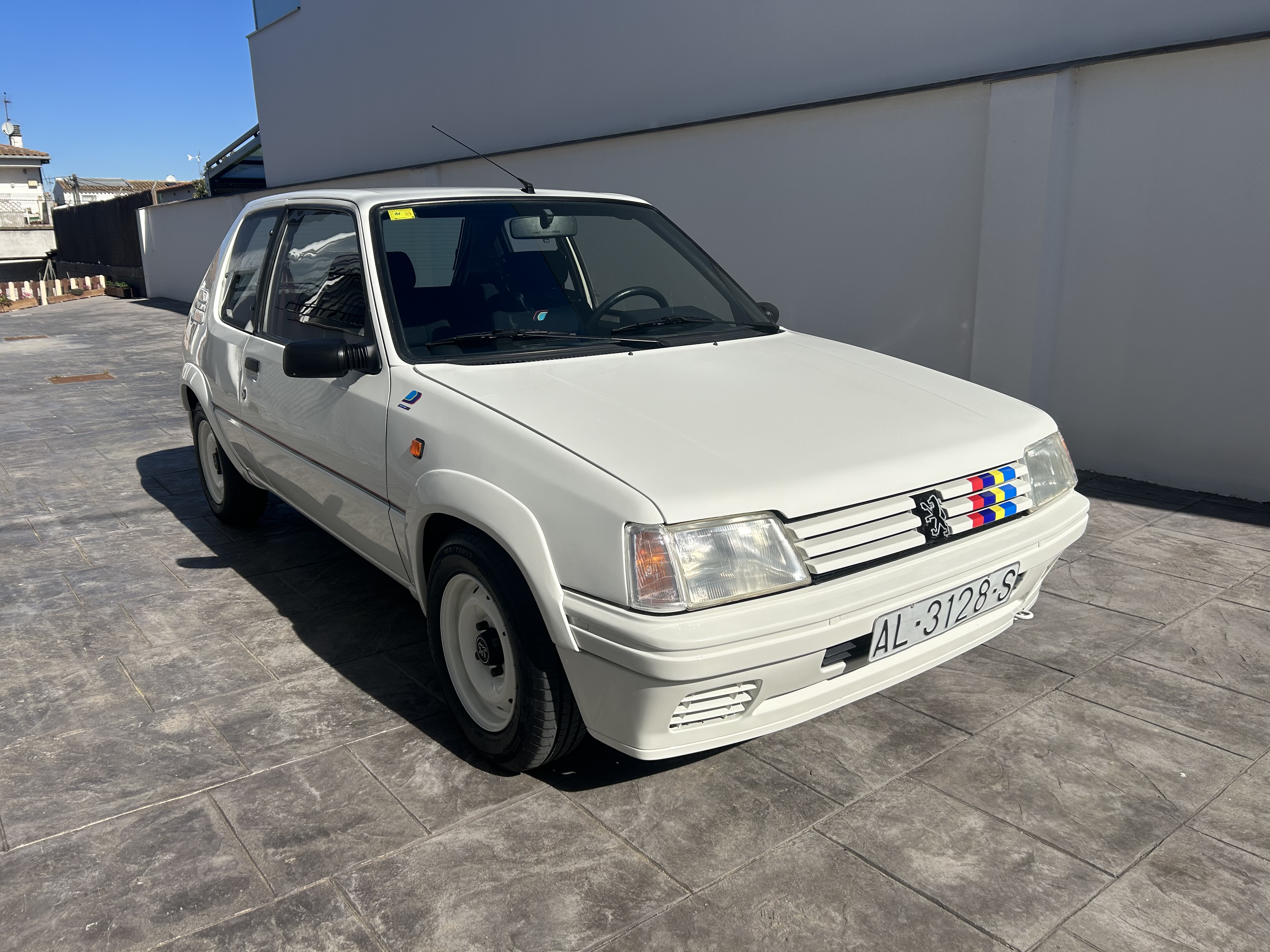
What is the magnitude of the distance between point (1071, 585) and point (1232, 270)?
244cm

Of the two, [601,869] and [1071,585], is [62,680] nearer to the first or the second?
[601,869]

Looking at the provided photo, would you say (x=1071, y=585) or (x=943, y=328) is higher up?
(x=943, y=328)

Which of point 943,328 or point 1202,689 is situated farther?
point 943,328

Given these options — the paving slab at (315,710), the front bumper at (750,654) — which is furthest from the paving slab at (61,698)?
the front bumper at (750,654)

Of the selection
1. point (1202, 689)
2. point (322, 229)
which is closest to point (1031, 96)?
point (1202, 689)

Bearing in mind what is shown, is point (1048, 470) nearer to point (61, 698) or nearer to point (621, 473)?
point (621, 473)

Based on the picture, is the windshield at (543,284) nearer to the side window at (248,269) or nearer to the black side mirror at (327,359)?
the black side mirror at (327,359)

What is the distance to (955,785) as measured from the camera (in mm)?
2963

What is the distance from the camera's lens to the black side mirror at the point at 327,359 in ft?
10.8

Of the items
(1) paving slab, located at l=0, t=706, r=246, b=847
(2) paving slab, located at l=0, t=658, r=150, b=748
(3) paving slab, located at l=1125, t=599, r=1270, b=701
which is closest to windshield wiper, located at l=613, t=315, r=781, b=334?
(3) paving slab, located at l=1125, t=599, r=1270, b=701

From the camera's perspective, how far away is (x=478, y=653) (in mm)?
3078

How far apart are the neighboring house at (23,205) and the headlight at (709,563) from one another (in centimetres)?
4537

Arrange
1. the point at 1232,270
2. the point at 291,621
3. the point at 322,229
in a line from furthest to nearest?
the point at 1232,270 < the point at 291,621 < the point at 322,229

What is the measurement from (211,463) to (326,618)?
185 cm
